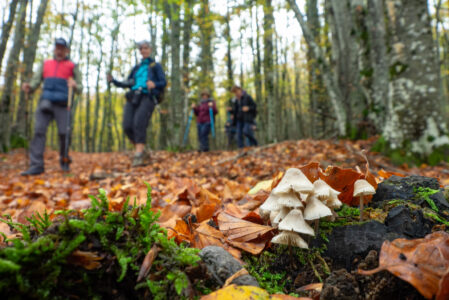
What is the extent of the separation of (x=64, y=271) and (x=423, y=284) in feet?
3.65

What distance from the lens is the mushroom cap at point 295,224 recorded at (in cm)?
107

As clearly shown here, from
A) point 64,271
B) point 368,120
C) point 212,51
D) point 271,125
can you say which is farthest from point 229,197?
point 212,51

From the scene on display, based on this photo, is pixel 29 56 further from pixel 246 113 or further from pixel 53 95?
pixel 246 113

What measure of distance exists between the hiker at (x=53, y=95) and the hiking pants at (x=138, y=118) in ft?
3.72

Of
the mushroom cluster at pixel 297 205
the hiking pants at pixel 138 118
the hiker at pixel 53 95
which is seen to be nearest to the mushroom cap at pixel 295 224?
the mushroom cluster at pixel 297 205

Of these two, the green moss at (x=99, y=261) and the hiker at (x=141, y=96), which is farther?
the hiker at (x=141, y=96)

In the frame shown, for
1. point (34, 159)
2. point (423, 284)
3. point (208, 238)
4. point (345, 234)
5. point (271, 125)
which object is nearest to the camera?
point (423, 284)

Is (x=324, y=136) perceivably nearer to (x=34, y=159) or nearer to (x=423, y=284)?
(x=34, y=159)

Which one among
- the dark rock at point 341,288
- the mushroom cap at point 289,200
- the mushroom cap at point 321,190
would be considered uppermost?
the mushroom cap at point 321,190

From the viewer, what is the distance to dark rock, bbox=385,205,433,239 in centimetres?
119

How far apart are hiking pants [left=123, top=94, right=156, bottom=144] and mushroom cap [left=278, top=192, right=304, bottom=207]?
543 centimetres

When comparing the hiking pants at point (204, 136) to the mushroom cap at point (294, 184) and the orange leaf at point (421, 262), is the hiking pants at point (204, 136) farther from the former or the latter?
the orange leaf at point (421, 262)

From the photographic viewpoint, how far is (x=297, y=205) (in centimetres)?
113

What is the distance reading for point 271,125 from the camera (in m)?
13.3
